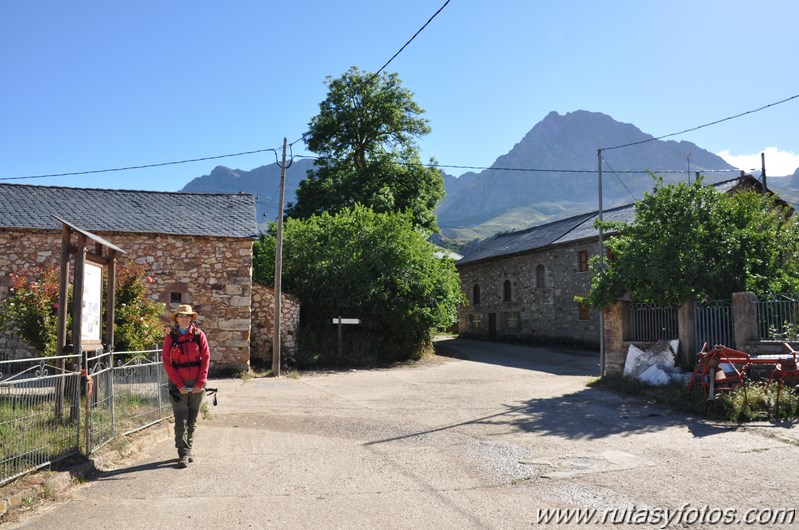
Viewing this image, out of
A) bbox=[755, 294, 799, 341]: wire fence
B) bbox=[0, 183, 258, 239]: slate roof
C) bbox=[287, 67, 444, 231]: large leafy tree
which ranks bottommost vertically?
bbox=[755, 294, 799, 341]: wire fence

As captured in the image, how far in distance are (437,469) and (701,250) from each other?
9247 millimetres

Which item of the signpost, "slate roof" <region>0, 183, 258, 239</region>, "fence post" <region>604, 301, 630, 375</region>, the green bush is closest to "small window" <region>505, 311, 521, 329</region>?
the signpost

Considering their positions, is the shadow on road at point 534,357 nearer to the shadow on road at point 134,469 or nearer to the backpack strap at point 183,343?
the backpack strap at point 183,343

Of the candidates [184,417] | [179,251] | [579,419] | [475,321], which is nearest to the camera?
[184,417]

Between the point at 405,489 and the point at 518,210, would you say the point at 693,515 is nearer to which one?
the point at 405,489

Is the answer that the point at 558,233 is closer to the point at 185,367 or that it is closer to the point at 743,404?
the point at 743,404

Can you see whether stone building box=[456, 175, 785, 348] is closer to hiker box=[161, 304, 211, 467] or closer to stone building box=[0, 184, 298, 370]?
stone building box=[0, 184, 298, 370]

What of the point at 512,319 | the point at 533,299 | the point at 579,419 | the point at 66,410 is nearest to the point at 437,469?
the point at 66,410

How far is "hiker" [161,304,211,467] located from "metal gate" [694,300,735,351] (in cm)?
1033

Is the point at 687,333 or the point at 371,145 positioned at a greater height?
the point at 371,145

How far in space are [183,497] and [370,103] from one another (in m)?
30.9

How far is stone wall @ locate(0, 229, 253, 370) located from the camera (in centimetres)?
1731

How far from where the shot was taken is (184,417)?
6887 millimetres

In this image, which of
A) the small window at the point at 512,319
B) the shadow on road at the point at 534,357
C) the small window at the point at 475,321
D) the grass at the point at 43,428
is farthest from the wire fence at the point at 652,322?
the small window at the point at 475,321
